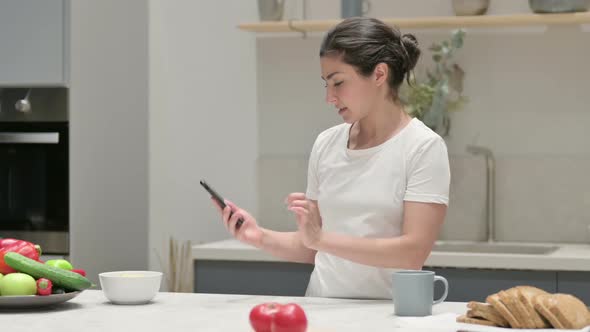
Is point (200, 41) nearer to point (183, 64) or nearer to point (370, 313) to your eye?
point (183, 64)

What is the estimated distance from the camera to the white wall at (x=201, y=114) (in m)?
4.50

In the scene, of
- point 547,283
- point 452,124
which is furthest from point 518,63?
point 547,283

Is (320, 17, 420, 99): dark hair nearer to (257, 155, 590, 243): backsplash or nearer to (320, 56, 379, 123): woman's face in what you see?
(320, 56, 379, 123): woman's face

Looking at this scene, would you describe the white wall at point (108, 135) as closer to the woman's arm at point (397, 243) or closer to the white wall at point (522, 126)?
the white wall at point (522, 126)

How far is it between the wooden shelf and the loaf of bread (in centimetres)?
216

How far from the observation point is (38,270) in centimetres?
226

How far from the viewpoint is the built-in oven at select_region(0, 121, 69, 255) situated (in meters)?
4.00

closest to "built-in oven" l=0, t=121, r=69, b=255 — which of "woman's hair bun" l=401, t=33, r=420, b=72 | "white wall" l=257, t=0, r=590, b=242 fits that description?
"white wall" l=257, t=0, r=590, b=242

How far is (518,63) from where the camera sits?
415 cm

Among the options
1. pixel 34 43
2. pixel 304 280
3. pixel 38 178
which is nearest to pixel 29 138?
pixel 38 178

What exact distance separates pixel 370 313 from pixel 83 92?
2.26 metres

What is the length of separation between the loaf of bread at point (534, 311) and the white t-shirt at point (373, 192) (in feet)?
1.74

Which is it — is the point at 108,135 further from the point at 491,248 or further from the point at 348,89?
the point at 348,89

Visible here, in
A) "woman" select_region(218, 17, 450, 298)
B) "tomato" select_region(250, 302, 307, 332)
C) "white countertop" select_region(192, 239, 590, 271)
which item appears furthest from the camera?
"white countertop" select_region(192, 239, 590, 271)
